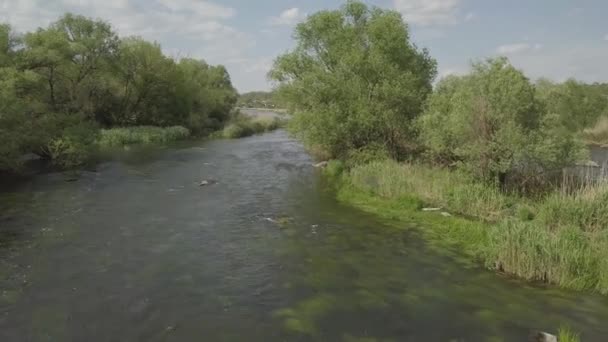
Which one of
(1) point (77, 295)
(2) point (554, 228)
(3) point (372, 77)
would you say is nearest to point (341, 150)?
(3) point (372, 77)

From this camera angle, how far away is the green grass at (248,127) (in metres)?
60.8

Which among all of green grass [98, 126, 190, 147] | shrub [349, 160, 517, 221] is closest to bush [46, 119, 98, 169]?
green grass [98, 126, 190, 147]

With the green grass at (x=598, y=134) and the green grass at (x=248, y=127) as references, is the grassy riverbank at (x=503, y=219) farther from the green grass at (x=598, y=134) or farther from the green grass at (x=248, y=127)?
the green grass at (x=248, y=127)

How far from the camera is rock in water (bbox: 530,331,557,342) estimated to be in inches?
388

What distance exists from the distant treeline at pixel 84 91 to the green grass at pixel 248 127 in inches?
174

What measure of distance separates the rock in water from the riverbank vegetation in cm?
342

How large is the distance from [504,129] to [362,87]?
1191cm

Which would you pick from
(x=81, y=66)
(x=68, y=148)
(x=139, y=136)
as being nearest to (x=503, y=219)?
(x=68, y=148)

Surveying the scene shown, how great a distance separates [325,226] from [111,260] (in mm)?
7961

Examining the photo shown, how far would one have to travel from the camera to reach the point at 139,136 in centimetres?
5156

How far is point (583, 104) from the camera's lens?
2248 inches

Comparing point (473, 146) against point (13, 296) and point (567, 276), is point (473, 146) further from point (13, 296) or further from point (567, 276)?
point (13, 296)

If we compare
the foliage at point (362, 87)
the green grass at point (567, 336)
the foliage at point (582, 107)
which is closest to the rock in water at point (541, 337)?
the green grass at point (567, 336)

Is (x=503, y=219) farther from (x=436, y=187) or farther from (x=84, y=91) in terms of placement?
(x=84, y=91)
